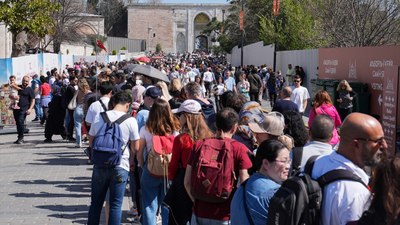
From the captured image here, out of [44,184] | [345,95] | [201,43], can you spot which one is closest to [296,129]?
[44,184]

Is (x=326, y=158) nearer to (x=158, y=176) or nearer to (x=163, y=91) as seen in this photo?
(x=158, y=176)

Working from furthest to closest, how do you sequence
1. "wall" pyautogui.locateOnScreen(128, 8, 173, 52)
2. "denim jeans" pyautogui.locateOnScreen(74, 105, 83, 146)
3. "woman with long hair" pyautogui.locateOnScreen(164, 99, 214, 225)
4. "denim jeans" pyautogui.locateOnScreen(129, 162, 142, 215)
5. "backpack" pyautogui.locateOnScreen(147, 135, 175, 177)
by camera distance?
1. "wall" pyautogui.locateOnScreen(128, 8, 173, 52)
2. "denim jeans" pyautogui.locateOnScreen(74, 105, 83, 146)
3. "denim jeans" pyautogui.locateOnScreen(129, 162, 142, 215)
4. "backpack" pyautogui.locateOnScreen(147, 135, 175, 177)
5. "woman with long hair" pyautogui.locateOnScreen(164, 99, 214, 225)

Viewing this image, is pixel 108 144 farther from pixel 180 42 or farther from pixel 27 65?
pixel 180 42

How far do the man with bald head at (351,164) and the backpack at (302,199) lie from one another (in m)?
0.04

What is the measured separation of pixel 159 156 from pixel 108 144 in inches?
22.2

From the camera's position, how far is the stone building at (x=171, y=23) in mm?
133375

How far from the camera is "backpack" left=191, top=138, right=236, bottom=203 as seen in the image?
490 cm

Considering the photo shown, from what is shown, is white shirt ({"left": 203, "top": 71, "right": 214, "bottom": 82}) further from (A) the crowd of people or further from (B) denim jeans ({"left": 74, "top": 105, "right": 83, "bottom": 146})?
(A) the crowd of people

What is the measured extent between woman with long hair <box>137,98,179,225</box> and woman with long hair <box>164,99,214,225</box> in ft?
2.24

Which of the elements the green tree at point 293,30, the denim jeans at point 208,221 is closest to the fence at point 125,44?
the green tree at point 293,30

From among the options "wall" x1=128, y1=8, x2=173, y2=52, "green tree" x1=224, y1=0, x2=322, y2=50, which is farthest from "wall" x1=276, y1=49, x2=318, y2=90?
"wall" x1=128, y1=8, x2=173, y2=52

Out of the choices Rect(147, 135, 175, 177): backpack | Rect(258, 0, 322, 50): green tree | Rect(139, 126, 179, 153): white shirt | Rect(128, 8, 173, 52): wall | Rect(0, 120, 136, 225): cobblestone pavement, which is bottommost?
Rect(0, 120, 136, 225): cobblestone pavement

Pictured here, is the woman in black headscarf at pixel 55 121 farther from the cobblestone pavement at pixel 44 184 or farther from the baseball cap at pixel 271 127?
the baseball cap at pixel 271 127

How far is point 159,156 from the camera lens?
6.73 m
